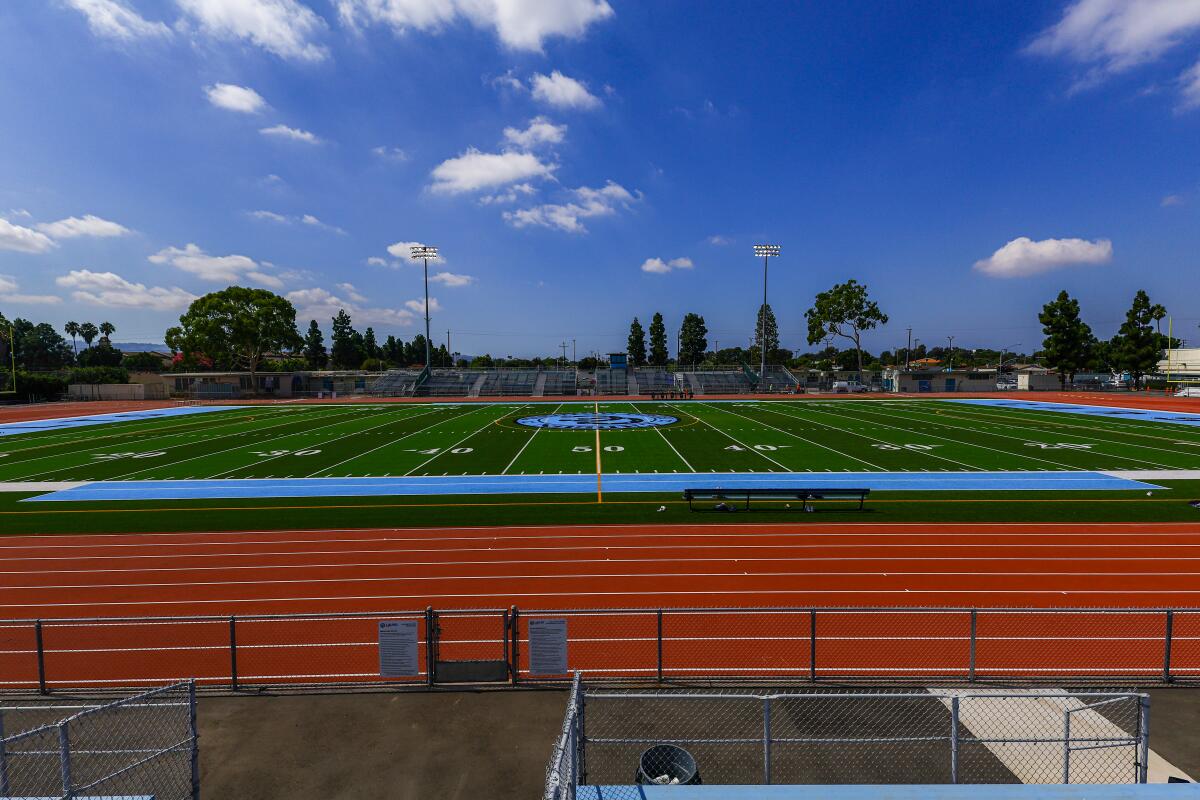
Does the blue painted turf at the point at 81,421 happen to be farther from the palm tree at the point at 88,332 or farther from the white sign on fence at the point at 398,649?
the palm tree at the point at 88,332

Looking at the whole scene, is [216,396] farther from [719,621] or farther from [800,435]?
[719,621]

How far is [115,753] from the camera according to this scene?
21.3ft

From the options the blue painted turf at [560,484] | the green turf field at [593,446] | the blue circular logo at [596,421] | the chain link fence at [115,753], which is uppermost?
the blue circular logo at [596,421]

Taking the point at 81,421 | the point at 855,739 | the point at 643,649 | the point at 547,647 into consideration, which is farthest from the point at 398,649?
the point at 81,421

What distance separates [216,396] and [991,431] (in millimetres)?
91841

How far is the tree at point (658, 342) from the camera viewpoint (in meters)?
129

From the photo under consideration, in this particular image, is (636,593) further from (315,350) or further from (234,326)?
(315,350)

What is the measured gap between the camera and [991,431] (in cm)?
3494

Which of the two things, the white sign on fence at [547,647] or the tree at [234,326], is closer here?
the white sign on fence at [547,647]

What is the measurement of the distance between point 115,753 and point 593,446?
24.6 metres

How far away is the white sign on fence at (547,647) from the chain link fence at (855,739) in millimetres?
743

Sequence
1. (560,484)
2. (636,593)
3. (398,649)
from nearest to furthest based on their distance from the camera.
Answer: (398,649) → (636,593) → (560,484)

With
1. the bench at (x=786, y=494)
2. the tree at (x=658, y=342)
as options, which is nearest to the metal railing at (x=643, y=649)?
the bench at (x=786, y=494)

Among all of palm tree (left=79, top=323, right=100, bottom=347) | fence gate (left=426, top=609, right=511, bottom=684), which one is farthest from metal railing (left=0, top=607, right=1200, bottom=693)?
palm tree (left=79, top=323, right=100, bottom=347)
